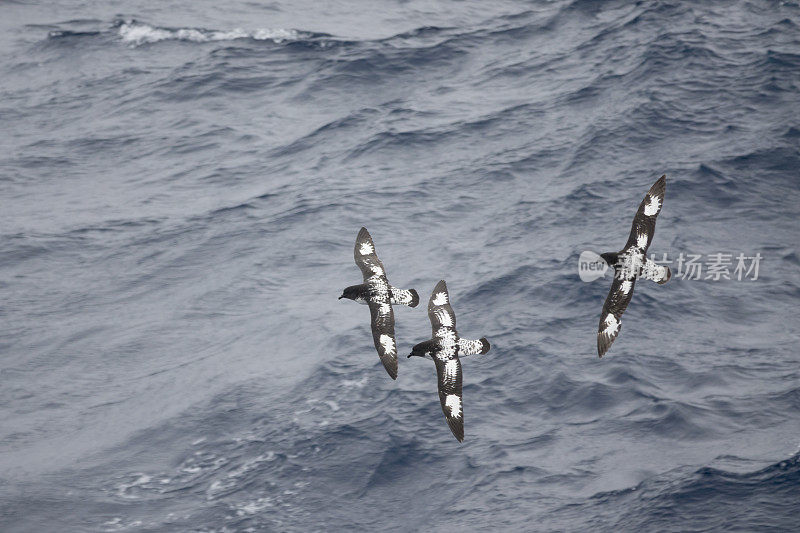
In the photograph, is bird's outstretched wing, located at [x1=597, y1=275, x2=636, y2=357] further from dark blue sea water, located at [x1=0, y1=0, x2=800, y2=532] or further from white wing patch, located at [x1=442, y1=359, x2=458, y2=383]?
dark blue sea water, located at [x1=0, y1=0, x2=800, y2=532]

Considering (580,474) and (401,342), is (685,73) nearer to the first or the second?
(401,342)

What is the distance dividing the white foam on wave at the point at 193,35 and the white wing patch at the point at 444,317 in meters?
20.0

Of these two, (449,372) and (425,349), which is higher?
(425,349)

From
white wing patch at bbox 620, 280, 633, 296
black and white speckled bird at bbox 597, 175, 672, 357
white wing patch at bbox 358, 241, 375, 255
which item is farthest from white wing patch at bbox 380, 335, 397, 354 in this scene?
white wing patch at bbox 620, 280, 633, 296

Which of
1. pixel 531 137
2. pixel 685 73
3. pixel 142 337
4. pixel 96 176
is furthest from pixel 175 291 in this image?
pixel 685 73

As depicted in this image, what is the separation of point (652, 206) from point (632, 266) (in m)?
1.09

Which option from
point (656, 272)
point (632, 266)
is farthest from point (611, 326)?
point (656, 272)

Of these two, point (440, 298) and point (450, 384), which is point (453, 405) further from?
point (440, 298)

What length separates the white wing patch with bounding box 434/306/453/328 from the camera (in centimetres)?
1725

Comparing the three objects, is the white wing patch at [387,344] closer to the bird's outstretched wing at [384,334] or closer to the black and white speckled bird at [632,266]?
the bird's outstretched wing at [384,334]

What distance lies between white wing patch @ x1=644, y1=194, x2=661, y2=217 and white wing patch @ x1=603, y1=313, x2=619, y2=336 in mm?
1733

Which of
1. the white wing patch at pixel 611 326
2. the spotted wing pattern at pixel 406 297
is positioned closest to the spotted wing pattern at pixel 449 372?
the spotted wing pattern at pixel 406 297

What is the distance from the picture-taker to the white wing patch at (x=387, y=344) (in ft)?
55.8
